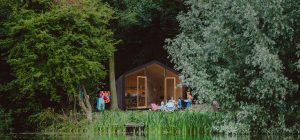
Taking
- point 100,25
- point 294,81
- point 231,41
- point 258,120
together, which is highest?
point 100,25

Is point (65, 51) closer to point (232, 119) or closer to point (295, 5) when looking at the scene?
point (232, 119)

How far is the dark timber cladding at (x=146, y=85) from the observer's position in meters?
41.7

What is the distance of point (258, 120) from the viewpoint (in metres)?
23.7

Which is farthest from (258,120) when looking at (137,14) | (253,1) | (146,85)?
(146,85)

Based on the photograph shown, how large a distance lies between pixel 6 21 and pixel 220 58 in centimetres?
1214

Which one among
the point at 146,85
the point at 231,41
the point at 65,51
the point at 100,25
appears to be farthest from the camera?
the point at 146,85

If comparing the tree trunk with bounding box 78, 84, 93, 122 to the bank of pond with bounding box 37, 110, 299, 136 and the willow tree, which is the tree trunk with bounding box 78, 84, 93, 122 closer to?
the willow tree

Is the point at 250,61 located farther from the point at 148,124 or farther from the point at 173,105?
the point at 173,105

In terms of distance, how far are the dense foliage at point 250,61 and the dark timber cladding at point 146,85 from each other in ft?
54.5

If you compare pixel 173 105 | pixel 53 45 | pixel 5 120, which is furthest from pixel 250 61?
pixel 5 120

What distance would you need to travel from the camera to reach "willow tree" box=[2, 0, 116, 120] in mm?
28578

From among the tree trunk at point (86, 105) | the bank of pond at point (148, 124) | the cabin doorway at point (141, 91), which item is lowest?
the bank of pond at point (148, 124)

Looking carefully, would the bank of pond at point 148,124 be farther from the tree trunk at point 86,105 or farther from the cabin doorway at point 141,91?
the cabin doorway at point 141,91

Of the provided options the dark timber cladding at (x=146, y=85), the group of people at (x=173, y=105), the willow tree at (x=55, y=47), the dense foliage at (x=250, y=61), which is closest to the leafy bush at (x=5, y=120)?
the willow tree at (x=55, y=47)
